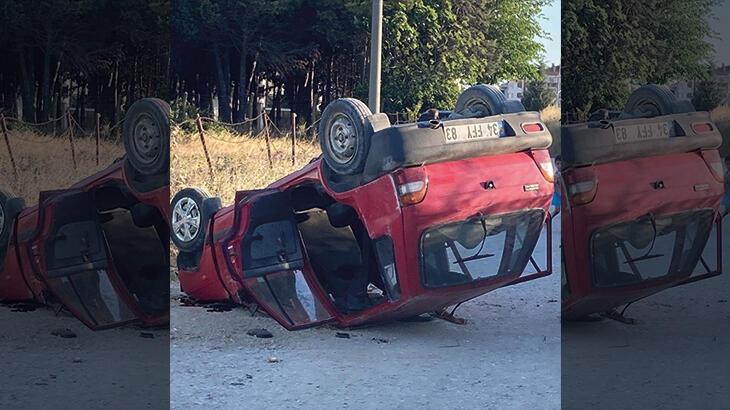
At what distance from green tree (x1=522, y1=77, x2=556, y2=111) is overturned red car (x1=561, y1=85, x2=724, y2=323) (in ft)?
0.65

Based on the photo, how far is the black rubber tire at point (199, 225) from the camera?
18.7 feet

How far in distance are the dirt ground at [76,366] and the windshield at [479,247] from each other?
5.24ft

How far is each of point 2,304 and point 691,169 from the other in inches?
157

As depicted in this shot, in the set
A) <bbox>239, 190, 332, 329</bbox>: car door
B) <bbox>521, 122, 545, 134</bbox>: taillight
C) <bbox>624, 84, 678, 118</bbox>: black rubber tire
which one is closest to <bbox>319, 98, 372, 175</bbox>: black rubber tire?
<bbox>239, 190, 332, 329</bbox>: car door

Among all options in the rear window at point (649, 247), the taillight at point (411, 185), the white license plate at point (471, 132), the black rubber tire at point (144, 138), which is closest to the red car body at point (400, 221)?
the taillight at point (411, 185)

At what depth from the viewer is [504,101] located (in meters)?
5.64

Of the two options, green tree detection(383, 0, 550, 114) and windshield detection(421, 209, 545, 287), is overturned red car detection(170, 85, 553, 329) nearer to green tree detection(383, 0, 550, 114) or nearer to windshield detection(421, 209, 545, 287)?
windshield detection(421, 209, 545, 287)

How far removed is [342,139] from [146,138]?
44.4 inches

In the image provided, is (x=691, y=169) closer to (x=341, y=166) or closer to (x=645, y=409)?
(x=645, y=409)

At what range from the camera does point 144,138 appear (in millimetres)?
5738

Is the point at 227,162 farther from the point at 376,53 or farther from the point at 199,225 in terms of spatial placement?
the point at 376,53

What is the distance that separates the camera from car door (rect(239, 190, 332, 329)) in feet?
18.6

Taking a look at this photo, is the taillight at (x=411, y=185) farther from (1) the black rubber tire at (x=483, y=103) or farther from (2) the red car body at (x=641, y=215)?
(2) the red car body at (x=641, y=215)

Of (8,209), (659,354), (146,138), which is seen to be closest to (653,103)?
(659,354)
